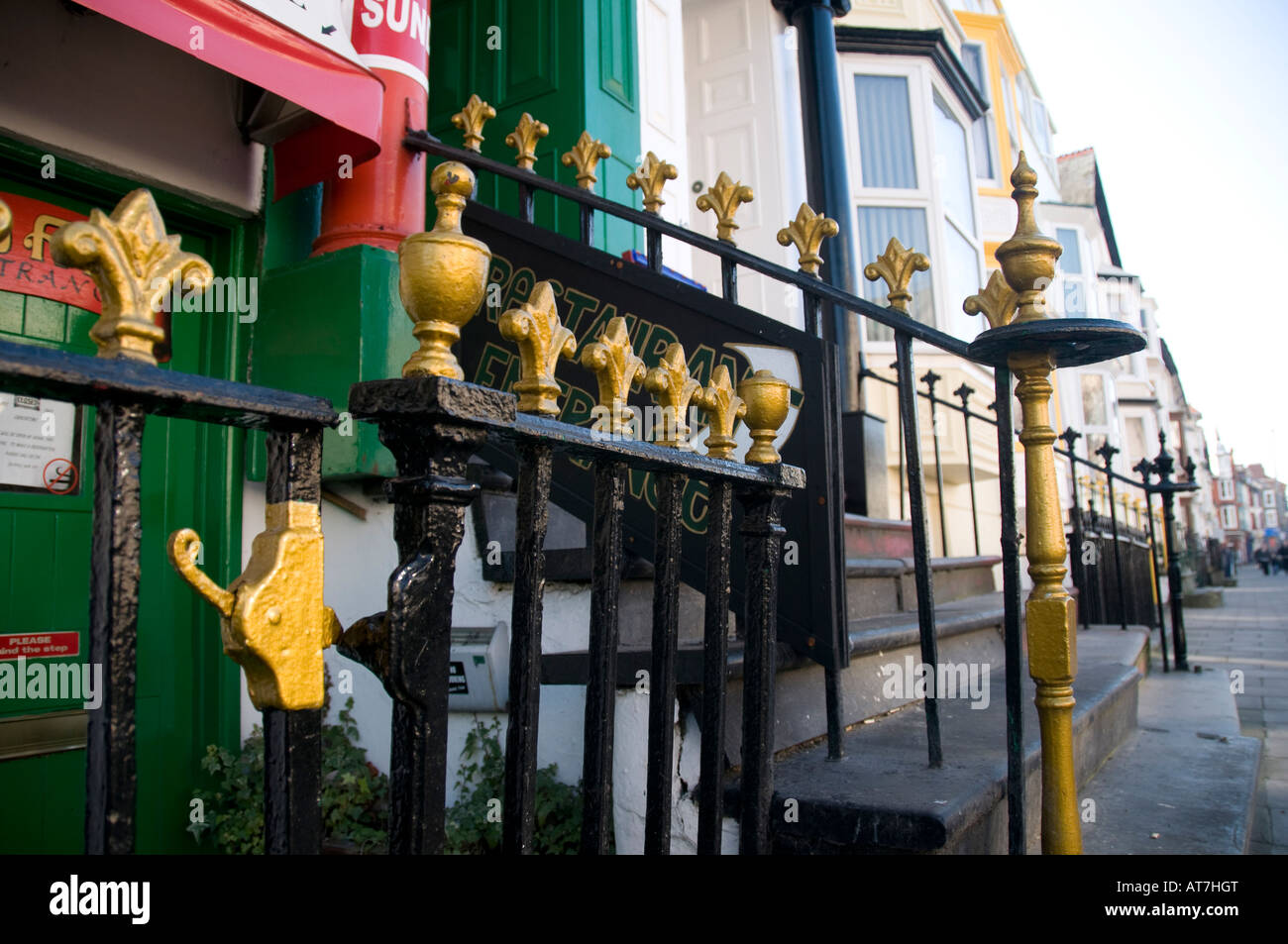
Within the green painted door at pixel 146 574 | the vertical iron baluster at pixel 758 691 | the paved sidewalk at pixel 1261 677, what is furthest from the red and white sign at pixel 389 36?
the paved sidewalk at pixel 1261 677

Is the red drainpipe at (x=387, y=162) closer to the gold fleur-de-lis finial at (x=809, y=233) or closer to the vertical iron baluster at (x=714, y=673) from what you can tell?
the gold fleur-de-lis finial at (x=809, y=233)

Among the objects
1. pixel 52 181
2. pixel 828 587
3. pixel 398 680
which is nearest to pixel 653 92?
pixel 52 181

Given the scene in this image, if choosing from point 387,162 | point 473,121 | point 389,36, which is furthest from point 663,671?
point 389,36

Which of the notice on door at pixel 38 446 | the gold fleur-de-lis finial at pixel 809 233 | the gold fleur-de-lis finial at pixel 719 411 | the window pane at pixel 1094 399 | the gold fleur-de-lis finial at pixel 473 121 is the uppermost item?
the window pane at pixel 1094 399

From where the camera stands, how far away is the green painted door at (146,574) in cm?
249

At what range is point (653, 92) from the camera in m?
4.99

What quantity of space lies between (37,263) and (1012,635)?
3055 millimetres

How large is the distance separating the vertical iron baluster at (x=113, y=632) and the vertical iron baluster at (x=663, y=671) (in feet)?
2.66

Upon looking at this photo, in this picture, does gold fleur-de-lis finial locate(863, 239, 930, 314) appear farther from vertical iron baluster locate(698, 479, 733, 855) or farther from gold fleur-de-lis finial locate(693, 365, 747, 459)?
vertical iron baluster locate(698, 479, 733, 855)

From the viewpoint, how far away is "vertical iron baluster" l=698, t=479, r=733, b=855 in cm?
151

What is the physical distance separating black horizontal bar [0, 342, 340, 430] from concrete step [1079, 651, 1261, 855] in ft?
7.29

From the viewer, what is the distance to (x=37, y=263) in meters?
2.59
